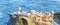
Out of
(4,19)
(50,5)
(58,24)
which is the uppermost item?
(50,5)

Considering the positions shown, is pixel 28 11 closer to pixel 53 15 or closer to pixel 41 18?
pixel 41 18

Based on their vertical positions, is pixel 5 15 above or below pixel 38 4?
below

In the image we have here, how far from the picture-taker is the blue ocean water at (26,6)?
5.08 feet

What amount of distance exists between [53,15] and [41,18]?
0.16 m

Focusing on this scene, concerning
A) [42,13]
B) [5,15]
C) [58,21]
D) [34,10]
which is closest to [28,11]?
[34,10]

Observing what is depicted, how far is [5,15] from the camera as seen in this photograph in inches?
60.7

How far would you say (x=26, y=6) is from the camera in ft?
5.18

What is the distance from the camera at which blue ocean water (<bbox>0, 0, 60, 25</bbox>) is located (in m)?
1.55

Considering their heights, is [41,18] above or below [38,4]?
below

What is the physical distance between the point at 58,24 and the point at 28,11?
1.32 ft

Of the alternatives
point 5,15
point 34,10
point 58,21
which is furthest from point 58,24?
point 5,15

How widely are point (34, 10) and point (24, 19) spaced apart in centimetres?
17

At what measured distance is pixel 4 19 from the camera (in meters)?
1.54

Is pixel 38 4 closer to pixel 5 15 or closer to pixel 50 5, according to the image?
pixel 50 5
